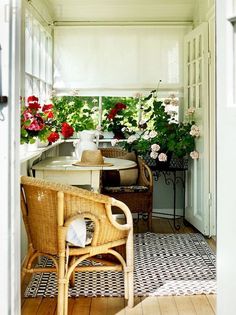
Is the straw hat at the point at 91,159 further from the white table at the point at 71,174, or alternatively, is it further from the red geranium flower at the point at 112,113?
the red geranium flower at the point at 112,113

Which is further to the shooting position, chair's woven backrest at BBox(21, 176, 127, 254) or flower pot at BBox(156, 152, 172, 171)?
flower pot at BBox(156, 152, 172, 171)

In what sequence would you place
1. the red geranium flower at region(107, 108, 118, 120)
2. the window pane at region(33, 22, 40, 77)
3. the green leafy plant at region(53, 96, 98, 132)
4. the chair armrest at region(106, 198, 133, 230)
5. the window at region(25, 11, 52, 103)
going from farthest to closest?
the red geranium flower at region(107, 108, 118, 120) < the green leafy plant at region(53, 96, 98, 132) < the window pane at region(33, 22, 40, 77) < the window at region(25, 11, 52, 103) < the chair armrest at region(106, 198, 133, 230)

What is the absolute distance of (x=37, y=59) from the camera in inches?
195

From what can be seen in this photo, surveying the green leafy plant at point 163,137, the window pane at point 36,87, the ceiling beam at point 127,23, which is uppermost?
the ceiling beam at point 127,23

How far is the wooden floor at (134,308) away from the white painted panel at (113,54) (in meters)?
3.30

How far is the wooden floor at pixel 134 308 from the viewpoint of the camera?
2961 mm

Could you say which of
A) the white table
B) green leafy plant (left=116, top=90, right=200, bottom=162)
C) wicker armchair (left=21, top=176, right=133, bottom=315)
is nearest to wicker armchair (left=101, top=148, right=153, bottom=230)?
green leafy plant (left=116, top=90, right=200, bottom=162)

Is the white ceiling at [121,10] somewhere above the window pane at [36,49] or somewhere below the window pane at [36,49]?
above

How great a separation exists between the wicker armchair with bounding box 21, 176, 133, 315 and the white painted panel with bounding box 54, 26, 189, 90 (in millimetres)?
3224

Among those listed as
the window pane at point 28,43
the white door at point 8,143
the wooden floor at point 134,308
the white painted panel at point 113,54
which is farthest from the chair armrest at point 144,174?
the white door at point 8,143

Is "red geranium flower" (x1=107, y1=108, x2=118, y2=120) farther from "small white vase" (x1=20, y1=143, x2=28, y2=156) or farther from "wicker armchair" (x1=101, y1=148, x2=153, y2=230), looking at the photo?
"small white vase" (x1=20, y1=143, x2=28, y2=156)

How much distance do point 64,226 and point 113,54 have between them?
11.9 ft

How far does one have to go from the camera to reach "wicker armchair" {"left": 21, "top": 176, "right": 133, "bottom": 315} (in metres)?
2.67

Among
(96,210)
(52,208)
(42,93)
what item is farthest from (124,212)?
(42,93)
